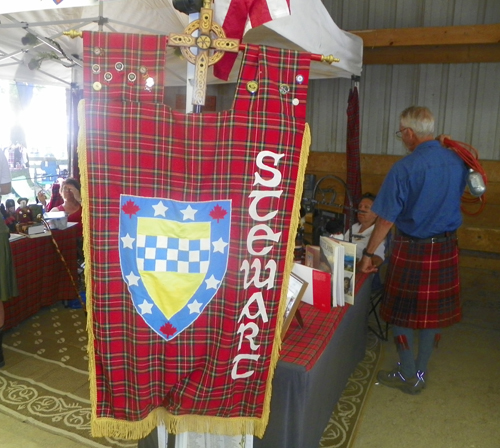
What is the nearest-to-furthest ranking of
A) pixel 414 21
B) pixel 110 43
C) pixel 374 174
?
pixel 110 43 → pixel 414 21 → pixel 374 174

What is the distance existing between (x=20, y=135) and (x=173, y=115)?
594 centimetres

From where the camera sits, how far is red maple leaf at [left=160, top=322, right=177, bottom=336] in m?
1.43

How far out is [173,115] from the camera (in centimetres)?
134

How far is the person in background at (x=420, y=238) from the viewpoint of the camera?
8.12 feet

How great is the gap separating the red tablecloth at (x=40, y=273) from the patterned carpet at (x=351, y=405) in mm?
2403

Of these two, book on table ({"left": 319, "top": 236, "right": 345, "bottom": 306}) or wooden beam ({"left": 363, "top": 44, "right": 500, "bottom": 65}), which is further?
wooden beam ({"left": 363, "top": 44, "right": 500, "bottom": 65})

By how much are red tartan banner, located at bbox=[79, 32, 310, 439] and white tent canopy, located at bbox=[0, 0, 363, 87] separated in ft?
3.46

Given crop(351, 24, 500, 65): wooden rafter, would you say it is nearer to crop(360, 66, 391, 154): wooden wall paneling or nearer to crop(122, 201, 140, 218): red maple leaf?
crop(360, 66, 391, 154): wooden wall paneling

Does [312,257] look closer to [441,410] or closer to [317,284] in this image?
[317,284]

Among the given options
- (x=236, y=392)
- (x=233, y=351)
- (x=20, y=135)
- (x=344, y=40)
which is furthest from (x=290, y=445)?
(x=20, y=135)

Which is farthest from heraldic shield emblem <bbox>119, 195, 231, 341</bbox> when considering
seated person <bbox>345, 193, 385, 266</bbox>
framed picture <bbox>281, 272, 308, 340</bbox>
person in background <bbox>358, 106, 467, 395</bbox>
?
seated person <bbox>345, 193, 385, 266</bbox>

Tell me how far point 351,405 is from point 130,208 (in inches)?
74.9

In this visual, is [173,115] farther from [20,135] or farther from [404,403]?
[20,135]

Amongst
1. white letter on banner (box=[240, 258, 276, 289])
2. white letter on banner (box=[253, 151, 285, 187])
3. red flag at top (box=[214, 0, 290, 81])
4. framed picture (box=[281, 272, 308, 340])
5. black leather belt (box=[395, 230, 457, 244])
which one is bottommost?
framed picture (box=[281, 272, 308, 340])
